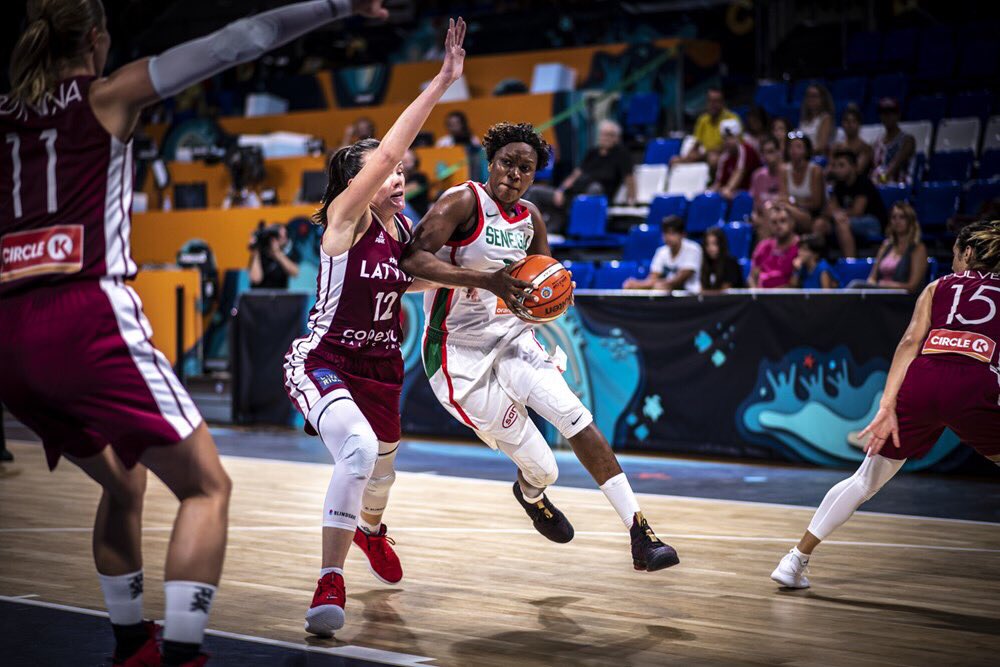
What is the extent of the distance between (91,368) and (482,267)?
233 cm

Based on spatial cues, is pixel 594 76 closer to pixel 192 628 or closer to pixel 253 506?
A: pixel 253 506

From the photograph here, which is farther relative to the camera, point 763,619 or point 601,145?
point 601,145

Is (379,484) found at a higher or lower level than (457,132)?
lower

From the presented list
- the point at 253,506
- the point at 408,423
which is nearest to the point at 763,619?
the point at 253,506

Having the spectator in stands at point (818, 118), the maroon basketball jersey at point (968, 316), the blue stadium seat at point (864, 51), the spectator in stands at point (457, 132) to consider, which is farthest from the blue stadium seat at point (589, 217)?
the maroon basketball jersey at point (968, 316)

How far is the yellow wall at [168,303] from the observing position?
1277cm

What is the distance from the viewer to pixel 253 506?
→ 7.07 m

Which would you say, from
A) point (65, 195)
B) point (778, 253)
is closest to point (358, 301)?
point (65, 195)

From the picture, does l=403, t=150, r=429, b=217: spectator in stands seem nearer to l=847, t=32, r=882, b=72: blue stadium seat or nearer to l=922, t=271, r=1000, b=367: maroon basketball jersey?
l=847, t=32, r=882, b=72: blue stadium seat

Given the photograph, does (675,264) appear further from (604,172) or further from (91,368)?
(91,368)

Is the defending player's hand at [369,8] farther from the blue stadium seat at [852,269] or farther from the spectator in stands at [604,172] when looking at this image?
the spectator in stands at [604,172]

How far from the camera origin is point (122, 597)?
3.33 meters

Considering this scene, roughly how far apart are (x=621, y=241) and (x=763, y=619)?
8292mm

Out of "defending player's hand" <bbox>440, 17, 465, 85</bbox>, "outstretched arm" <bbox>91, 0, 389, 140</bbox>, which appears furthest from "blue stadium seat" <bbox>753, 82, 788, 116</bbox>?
"outstretched arm" <bbox>91, 0, 389, 140</bbox>
